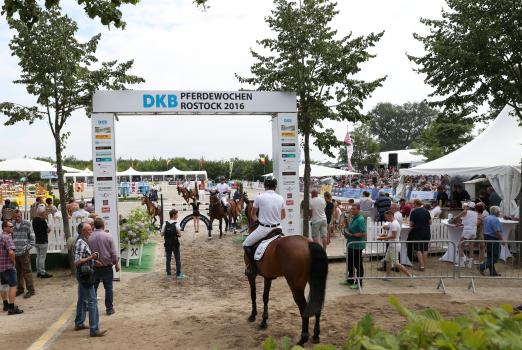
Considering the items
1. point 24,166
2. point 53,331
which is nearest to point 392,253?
point 53,331

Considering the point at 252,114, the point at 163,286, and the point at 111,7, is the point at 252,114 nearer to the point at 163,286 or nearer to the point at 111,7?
the point at 163,286

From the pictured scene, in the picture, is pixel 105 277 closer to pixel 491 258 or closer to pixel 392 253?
pixel 392 253

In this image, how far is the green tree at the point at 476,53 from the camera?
38.7 ft

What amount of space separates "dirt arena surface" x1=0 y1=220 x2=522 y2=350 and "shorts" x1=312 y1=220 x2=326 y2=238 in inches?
43.1

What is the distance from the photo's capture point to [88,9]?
6.68 meters

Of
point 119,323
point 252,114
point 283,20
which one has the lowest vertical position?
point 119,323

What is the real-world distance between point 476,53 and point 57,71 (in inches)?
415

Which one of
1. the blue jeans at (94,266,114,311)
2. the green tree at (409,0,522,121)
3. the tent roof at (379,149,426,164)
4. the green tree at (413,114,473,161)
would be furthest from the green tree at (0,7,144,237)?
Answer: the tent roof at (379,149,426,164)

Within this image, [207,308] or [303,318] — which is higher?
[303,318]

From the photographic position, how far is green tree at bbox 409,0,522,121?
11.8m

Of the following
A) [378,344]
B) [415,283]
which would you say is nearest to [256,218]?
[415,283]

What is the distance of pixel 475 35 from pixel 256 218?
7907 mm

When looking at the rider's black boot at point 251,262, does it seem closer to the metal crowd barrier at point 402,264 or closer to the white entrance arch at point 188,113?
the metal crowd barrier at point 402,264

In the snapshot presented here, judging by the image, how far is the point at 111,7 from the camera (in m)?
6.80
